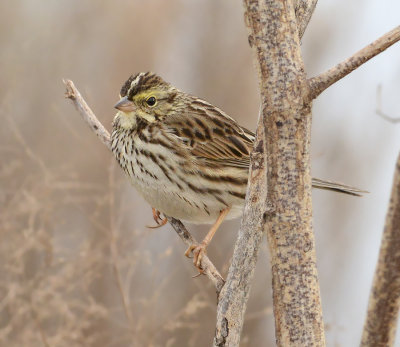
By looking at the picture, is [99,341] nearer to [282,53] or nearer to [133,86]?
[133,86]

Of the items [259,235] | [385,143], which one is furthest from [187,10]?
[259,235]

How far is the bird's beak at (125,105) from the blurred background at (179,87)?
38.2 inches

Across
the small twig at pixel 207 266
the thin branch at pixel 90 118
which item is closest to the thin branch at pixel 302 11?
the small twig at pixel 207 266

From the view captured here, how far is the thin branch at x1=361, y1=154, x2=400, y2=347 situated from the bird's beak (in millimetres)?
2417

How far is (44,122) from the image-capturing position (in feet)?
25.8

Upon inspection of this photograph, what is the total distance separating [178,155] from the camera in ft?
12.2

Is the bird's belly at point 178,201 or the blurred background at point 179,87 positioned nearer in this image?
the bird's belly at point 178,201

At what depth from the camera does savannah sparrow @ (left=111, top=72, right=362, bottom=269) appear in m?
3.62

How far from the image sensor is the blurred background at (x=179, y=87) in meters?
5.67

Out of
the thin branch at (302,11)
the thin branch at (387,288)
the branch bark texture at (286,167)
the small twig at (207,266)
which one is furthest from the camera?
the small twig at (207,266)

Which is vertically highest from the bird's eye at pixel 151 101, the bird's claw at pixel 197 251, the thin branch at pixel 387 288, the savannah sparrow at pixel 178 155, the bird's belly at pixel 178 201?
the bird's eye at pixel 151 101

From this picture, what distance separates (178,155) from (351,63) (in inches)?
80.1

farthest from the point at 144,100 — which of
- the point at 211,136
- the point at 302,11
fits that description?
the point at 302,11

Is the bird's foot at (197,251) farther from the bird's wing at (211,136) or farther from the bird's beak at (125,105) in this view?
the bird's beak at (125,105)
